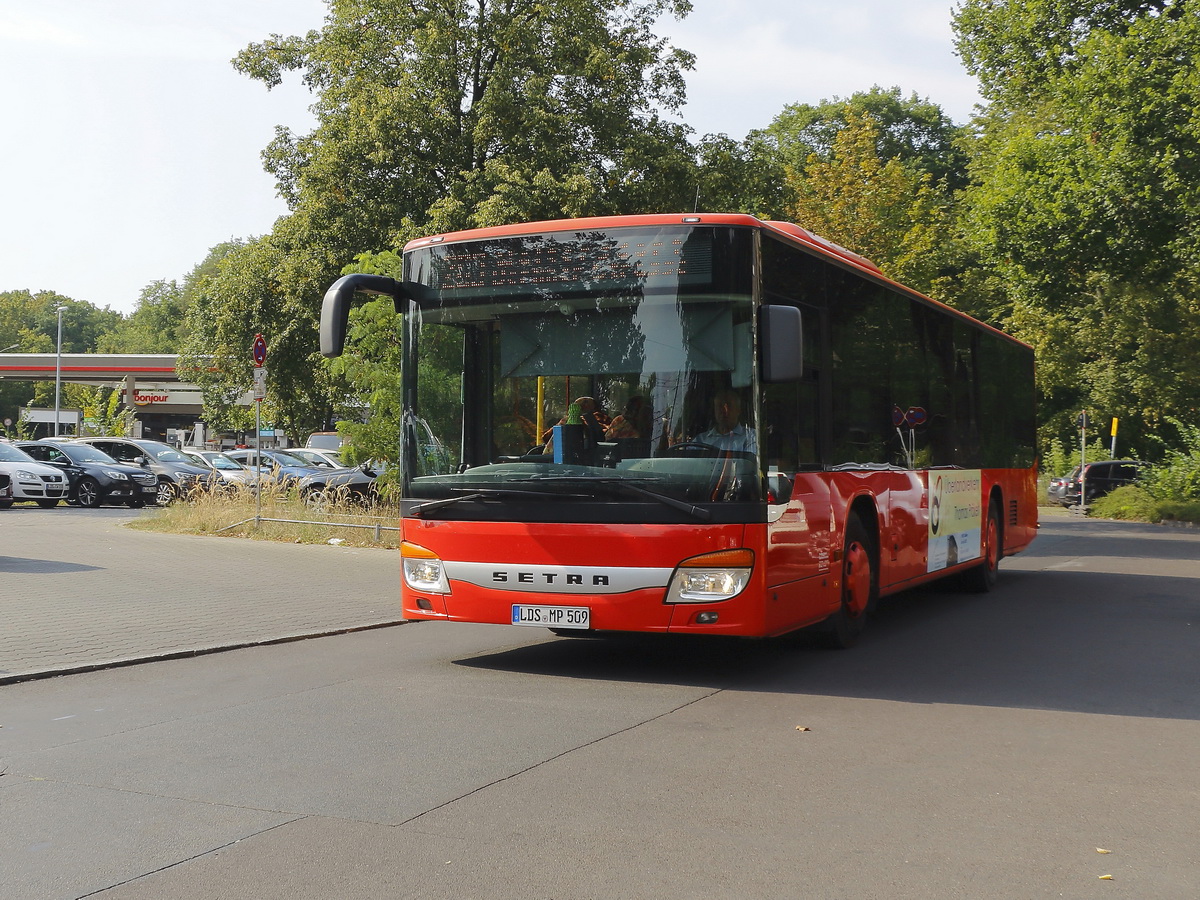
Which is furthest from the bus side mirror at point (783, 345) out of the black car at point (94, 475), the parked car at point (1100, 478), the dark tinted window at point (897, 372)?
the parked car at point (1100, 478)

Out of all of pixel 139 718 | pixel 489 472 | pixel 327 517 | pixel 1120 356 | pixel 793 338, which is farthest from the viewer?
pixel 1120 356

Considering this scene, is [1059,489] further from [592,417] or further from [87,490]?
[592,417]

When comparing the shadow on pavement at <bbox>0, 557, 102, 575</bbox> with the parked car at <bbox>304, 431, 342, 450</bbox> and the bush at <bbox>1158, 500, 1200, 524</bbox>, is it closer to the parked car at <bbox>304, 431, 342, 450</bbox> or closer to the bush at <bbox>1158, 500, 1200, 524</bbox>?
the parked car at <bbox>304, 431, 342, 450</bbox>

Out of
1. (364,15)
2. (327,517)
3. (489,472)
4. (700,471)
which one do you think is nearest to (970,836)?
(700,471)

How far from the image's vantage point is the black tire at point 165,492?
29155 millimetres

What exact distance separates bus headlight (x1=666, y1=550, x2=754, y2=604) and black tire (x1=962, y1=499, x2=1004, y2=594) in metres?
7.63

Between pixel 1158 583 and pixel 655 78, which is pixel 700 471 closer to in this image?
pixel 1158 583

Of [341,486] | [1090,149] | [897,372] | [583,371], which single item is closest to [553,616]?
[583,371]

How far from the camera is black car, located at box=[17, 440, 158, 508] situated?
3044cm

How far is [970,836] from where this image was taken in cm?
495

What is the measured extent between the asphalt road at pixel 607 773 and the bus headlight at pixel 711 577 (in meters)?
0.66

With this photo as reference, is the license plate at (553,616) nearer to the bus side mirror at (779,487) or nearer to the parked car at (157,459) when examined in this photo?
the bus side mirror at (779,487)

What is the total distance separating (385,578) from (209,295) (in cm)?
1745

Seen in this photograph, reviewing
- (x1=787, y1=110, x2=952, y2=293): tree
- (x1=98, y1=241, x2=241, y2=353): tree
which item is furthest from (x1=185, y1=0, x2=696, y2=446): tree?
(x1=98, y1=241, x2=241, y2=353): tree
